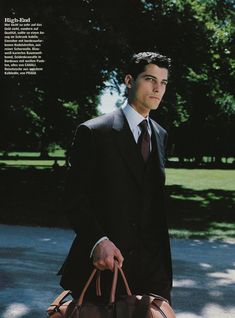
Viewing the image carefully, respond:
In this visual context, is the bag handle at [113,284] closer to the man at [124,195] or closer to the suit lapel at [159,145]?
the man at [124,195]

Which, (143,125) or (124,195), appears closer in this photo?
(124,195)

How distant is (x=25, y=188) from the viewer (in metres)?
19.6

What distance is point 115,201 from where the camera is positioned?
271 cm

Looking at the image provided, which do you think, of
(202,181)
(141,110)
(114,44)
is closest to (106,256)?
(141,110)

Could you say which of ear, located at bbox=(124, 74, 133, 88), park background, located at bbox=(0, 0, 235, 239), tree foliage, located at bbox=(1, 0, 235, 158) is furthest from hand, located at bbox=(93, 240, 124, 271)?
tree foliage, located at bbox=(1, 0, 235, 158)

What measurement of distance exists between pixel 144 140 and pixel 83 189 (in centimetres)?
46

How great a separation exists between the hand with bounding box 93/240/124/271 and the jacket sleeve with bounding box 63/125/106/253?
61 millimetres

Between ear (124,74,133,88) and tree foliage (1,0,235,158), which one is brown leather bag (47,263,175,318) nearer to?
ear (124,74,133,88)

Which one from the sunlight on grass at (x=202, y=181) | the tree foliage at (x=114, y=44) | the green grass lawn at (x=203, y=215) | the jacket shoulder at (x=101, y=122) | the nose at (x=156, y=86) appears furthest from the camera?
the sunlight on grass at (x=202, y=181)

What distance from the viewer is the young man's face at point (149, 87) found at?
2.84 m

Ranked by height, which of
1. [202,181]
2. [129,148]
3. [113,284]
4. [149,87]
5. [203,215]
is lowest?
[202,181]

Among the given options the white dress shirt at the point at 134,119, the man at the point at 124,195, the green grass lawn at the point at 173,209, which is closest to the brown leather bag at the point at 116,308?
the man at the point at 124,195

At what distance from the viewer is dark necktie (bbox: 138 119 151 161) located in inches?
112

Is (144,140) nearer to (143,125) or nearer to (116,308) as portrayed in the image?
(143,125)
